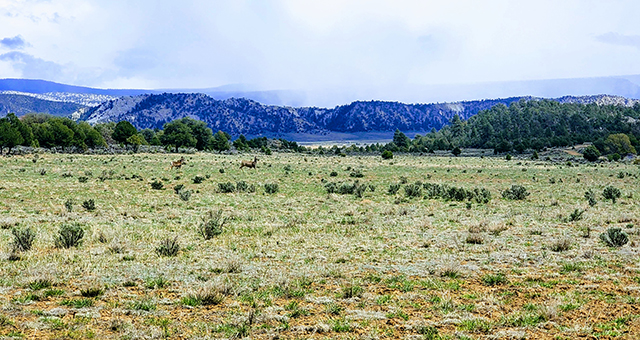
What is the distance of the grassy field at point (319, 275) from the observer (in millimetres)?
7254

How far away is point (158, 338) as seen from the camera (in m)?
6.66

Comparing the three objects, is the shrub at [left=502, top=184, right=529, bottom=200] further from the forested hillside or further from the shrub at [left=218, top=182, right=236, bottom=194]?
the forested hillside

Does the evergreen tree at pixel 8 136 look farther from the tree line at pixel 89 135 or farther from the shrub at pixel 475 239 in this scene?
the shrub at pixel 475 239

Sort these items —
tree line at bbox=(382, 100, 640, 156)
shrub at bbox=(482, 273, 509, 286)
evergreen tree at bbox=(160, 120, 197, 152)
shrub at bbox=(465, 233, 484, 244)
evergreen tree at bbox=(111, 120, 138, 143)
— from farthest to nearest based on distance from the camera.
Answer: tree line at bbox=(382, 100, 640, 156) < evergreen tree at bbox=(160, 120, 197, 152) < evergreen tree at bbox=(111, 120, 138, 143) < shrub at bbox=(465, 233, 484, 244) < shrub at bbox=(482, 273, 509, 286)

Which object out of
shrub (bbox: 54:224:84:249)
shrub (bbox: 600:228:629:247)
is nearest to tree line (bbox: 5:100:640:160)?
shrub (bbox: 54:224:84:249)

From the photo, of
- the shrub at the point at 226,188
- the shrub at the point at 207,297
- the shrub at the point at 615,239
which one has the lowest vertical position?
the shrub at the point at 226,188

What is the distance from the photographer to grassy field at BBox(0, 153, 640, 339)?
7.25 metres

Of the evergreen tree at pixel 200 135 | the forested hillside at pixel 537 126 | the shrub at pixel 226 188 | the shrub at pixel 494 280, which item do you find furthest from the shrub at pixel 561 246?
the forested hillside at pixel 537 126

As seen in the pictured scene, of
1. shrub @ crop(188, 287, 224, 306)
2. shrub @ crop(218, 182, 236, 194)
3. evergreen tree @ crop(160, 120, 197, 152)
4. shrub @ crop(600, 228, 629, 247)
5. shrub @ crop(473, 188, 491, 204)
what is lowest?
shrub @ crop(473, 188, 491, 204)

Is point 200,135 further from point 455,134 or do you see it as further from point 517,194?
point 517,194

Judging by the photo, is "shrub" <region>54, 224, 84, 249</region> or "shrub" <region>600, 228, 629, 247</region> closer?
"shrub" <region>54, 224, 84, 249</region>

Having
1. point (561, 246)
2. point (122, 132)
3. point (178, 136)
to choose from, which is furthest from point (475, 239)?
point (122, 132)

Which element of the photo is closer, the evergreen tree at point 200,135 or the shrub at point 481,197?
the shrub at point 481,197

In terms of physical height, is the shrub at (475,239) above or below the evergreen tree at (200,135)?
below
